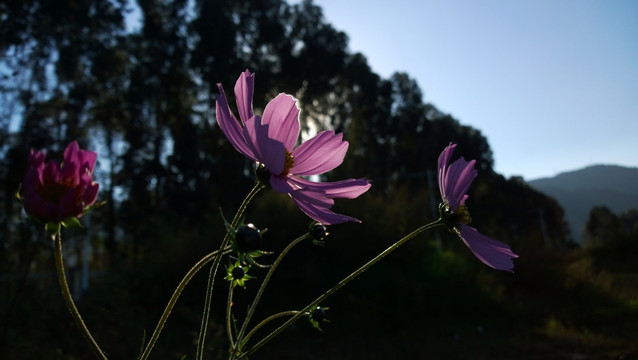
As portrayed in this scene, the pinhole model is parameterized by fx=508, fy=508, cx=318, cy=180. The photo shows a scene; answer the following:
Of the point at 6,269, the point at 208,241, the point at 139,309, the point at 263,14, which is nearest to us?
the point at 6,269

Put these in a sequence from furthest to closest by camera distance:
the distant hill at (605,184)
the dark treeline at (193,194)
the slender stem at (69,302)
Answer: the distant hill at (605,184) → the dark treeline at (193,194) → the slender stem at (69,302)

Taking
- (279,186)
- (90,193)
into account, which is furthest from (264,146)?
(90,193)

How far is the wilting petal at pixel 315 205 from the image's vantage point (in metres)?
0.44

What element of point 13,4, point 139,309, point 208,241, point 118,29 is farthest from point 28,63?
point 139,309

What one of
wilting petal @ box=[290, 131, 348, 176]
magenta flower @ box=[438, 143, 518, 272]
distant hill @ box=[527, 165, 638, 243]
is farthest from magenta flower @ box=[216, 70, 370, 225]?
distant hill @ box=[527, 165, 638, 243]

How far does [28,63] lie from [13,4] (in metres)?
0.73

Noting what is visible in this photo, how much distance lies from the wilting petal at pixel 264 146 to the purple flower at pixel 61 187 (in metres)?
0.14

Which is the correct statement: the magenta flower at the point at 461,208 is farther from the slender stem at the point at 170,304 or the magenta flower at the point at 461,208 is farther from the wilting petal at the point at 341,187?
the slender stem at the point at 170,304

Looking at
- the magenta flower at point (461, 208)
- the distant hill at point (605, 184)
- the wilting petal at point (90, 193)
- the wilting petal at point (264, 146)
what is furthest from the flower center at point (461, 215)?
the distant hill at point (605, 184)

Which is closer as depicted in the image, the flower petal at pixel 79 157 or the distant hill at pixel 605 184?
the flower petal at pixel 79 157

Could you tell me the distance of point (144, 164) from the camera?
966 centimetres

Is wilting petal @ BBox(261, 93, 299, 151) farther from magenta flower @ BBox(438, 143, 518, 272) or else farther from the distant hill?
the distant hill

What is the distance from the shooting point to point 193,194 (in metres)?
9.76

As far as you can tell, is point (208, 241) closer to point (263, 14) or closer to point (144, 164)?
point (144, 164)
